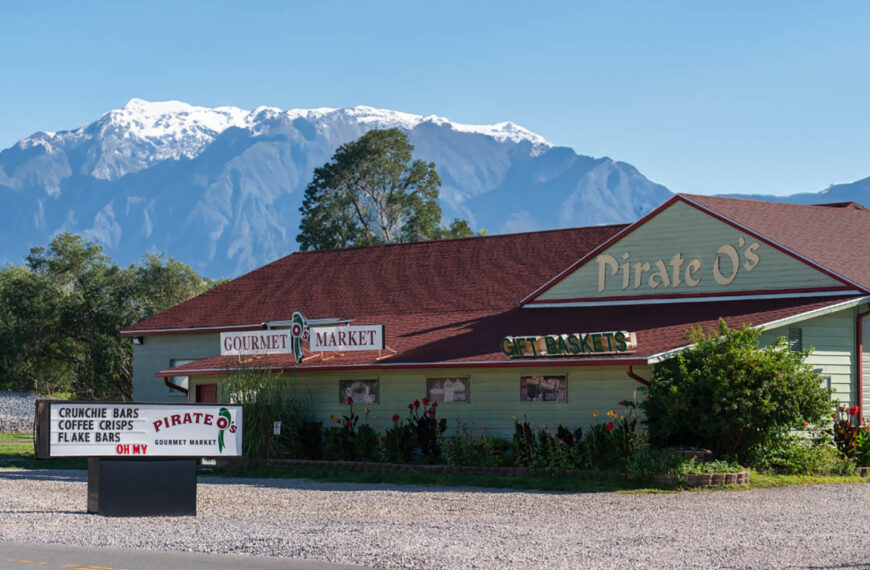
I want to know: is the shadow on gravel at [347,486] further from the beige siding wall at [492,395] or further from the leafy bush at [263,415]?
the beige siding wall at [492,395]

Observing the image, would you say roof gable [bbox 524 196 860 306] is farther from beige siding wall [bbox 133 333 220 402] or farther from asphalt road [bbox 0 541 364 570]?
asphalt road [bbox 0 541 364 570]

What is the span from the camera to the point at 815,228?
102 ft

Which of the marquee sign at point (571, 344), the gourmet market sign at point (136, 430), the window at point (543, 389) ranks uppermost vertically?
the marquee sign at point (571, 344)

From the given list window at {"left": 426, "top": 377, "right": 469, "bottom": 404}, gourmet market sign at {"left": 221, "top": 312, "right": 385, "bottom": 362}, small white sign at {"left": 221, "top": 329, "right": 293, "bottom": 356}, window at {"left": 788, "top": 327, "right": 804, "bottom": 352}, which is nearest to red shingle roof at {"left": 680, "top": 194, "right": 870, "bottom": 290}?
window at {"left": 788, "top": 327, "right": 804, "bottom": 352}

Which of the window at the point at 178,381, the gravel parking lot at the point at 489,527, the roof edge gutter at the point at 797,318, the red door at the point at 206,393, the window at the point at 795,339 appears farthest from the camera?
the window at the point at 178,381

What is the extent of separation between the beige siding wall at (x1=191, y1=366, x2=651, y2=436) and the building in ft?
0.10

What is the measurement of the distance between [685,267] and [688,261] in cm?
16

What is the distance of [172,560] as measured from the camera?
13.4 metres

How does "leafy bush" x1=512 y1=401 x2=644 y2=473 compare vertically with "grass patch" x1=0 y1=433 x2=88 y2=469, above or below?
above

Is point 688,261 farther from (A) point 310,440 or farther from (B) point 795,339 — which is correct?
(A) point 310,440

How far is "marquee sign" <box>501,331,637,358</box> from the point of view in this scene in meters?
24.2

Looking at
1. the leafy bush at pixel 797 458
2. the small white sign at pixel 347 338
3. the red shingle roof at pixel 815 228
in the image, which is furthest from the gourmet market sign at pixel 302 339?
the leafy bush at pixel 797 458

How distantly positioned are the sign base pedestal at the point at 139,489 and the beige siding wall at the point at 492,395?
951cm

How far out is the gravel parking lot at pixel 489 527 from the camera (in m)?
13.8
